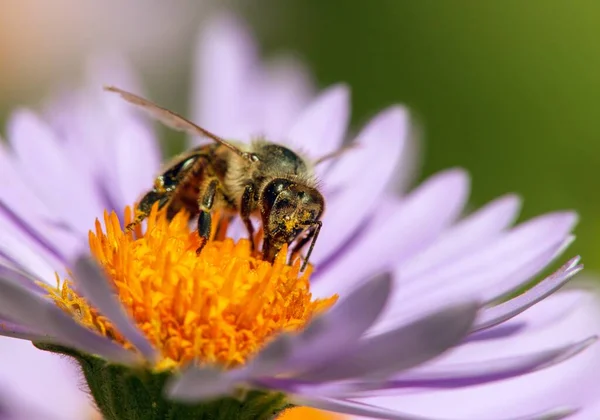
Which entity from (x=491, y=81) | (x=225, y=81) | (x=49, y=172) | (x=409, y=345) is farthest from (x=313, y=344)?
(x=491, y=81)

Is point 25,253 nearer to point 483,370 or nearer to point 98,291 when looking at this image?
point 98,291

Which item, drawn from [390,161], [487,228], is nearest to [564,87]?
[390,161]

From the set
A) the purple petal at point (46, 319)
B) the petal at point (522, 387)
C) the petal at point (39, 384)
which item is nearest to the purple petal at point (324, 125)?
the petal at point (522, 387)

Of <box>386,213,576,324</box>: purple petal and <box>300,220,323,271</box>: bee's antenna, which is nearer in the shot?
<box>300,220,323,271</box>: bee's antenna

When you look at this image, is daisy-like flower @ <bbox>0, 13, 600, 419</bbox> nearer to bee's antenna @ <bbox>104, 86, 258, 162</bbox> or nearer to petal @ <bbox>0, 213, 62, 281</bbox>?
petal @ <bbox>0, 213, 62, 281</bbox>

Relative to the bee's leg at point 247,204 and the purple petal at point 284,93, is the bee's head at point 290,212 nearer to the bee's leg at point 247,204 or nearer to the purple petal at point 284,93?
the bee's leg at point 247,204

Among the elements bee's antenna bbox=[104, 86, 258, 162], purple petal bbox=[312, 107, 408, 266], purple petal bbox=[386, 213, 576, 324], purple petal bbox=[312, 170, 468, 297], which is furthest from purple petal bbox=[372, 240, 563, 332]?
bee's antenna bbox=[104, 86, 258, 162]
